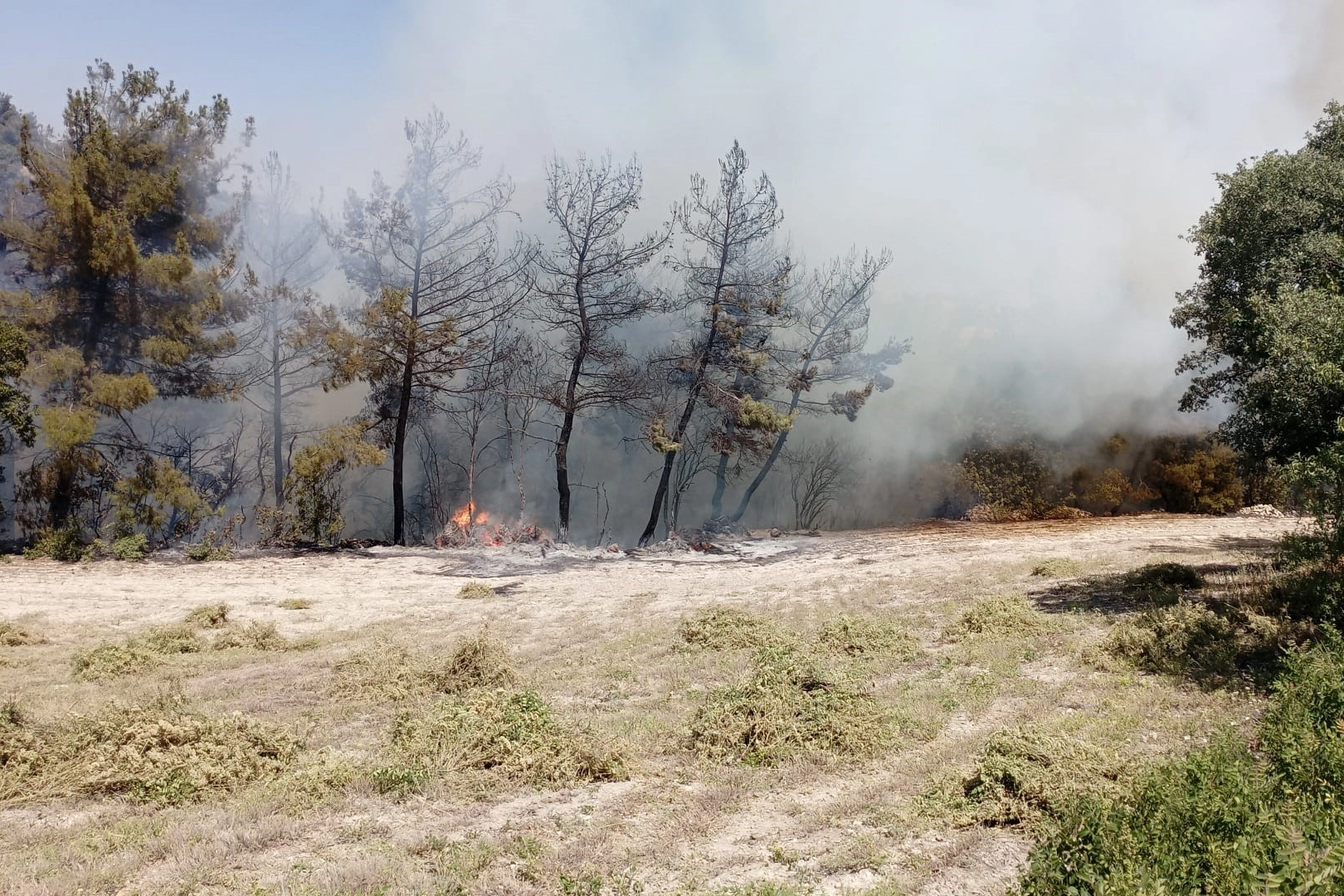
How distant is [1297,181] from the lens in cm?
1259

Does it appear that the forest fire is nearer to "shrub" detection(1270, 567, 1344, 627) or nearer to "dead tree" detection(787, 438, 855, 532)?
"dead tree" detection(787, 438, 855, 532)

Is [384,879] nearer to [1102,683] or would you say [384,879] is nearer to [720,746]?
[720,746]

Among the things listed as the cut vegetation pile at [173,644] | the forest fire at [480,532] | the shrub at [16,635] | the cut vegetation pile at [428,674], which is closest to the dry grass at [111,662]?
the cut vegetation pile at [173,644]

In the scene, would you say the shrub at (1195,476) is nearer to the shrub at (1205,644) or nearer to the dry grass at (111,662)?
the shrub at (1205,644)

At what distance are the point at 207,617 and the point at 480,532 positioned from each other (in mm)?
12709

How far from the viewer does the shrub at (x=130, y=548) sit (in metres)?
21.4

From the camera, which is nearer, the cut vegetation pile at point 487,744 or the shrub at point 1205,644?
the cut vegetation pile at point 487,744

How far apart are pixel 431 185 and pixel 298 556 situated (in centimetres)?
1102

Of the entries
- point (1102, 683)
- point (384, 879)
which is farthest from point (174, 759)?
point (1102, 683)

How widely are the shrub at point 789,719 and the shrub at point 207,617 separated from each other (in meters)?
8.91

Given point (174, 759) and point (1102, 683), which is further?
point (1102, 683)

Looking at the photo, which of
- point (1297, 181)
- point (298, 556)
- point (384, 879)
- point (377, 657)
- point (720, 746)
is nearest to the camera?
point (384, 879)

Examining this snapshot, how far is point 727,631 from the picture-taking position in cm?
1280

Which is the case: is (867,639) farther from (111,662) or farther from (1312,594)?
(111,662)
